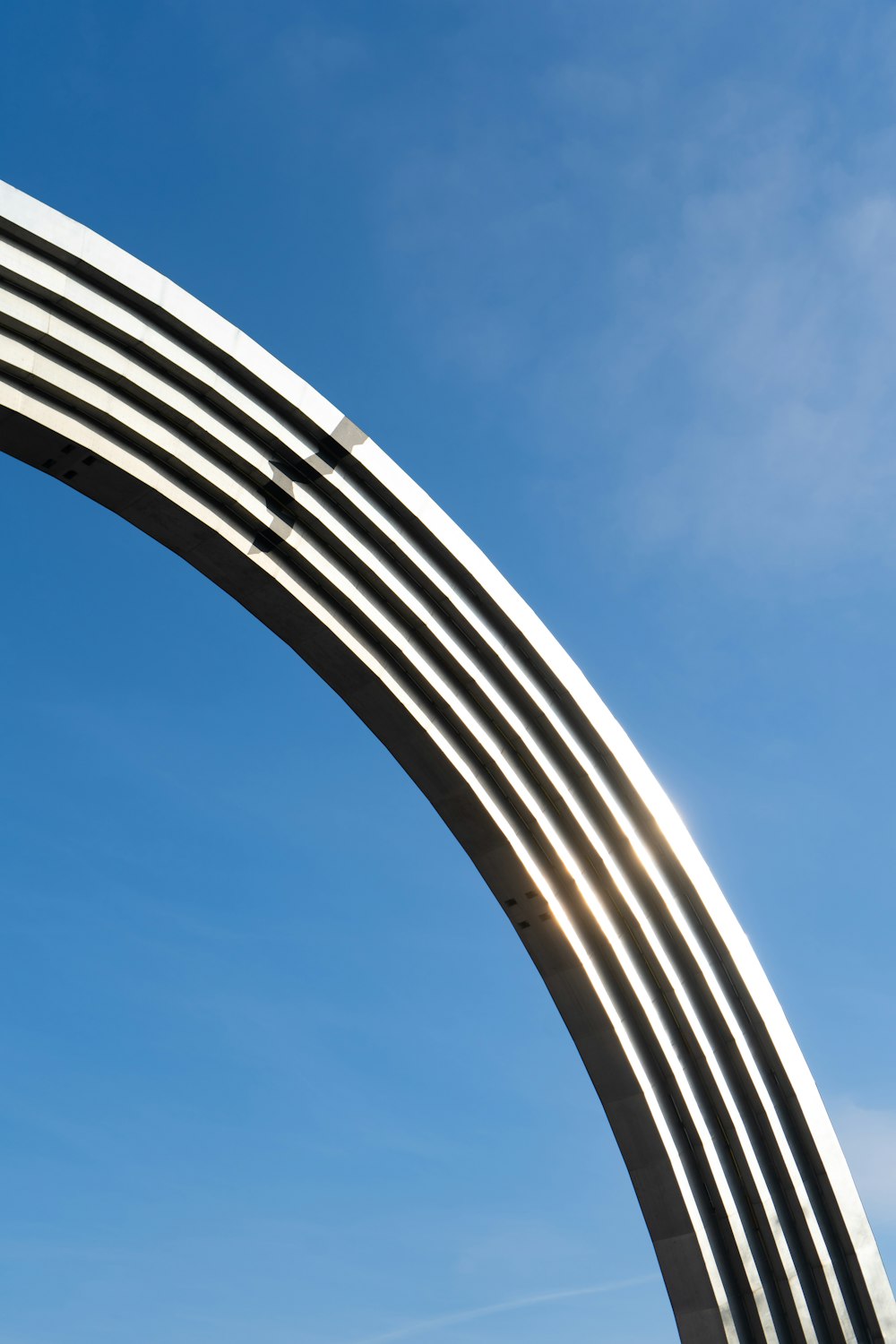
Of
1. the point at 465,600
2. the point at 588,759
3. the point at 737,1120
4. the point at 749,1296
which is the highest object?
the point at 465,600

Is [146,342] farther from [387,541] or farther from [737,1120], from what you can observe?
[737,1120]

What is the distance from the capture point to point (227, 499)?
15773mm

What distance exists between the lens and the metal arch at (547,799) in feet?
51.6

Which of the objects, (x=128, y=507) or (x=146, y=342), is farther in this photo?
(x=128, y=507)

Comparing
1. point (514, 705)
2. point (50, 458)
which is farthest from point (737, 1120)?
point (50, 458)

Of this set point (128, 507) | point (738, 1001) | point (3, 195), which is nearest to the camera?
point (3, 195)

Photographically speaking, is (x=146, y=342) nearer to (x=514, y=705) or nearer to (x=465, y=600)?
(x=465, y=600)

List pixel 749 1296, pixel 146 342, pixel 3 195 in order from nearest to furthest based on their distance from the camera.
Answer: pixel 3 195
pixel 146 342
pixel 749 1296

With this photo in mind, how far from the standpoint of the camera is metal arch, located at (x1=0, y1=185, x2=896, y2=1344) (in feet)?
51.6

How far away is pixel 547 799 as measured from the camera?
711 inches

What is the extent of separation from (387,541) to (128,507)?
3.34 meters

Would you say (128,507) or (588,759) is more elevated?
(128,507)

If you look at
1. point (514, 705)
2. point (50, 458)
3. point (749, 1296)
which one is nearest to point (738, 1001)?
point (749, 1296)

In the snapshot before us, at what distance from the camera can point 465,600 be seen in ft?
57.3
